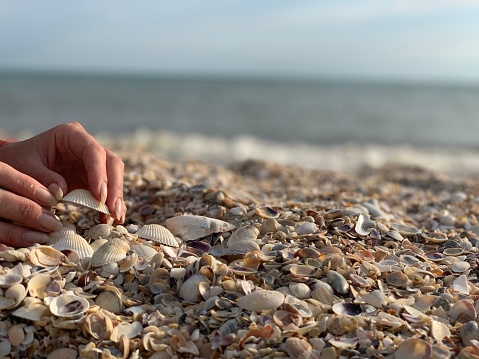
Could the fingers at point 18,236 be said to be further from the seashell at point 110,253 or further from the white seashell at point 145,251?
the white seashell at point 145,251

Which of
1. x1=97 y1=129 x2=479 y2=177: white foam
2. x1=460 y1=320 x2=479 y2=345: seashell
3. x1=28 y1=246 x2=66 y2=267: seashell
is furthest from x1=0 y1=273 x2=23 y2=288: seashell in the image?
x1=97 y1=129 x2=479 y2=177: white foam

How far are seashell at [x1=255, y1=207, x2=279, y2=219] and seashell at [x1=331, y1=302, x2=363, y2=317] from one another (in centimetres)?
87

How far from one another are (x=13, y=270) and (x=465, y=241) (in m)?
2.13

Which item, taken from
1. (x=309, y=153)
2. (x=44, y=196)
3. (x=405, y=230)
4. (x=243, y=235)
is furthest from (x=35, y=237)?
(x=309, y=153)

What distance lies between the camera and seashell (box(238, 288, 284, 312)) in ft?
5.74

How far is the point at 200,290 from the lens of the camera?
184 centimetres

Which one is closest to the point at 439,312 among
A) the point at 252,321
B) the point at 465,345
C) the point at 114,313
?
the point at 465,345

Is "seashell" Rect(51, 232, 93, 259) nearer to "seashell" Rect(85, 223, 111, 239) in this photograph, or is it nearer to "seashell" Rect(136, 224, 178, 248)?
"seashell" Rect(85, 223, 111, 239)

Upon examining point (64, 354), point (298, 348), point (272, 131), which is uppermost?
point (298, 348)

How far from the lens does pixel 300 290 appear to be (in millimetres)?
1867

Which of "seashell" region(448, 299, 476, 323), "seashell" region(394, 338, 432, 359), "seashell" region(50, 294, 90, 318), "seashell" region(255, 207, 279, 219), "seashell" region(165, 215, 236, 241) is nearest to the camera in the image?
"seashell" region(394, 338, 432, 359)

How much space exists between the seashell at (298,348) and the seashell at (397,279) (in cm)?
58

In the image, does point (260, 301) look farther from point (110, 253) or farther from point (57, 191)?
point (57, 191)

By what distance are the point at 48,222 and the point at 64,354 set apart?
2.13ft
